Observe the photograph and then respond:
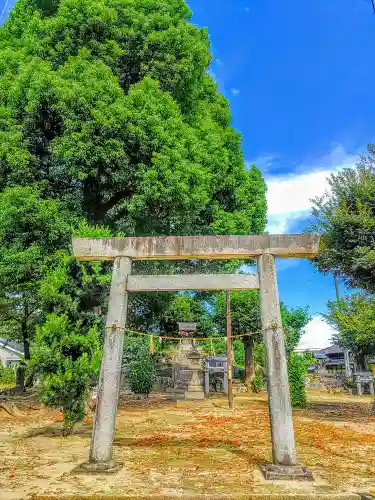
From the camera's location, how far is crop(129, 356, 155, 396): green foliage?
53.6ft

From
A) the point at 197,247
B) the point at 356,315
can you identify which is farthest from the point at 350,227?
the point at 197,247

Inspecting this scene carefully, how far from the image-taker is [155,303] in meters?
16.4

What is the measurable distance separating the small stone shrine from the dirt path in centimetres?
398

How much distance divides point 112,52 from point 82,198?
5068 mm

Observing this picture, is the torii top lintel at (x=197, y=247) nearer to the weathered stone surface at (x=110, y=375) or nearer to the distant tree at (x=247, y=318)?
the weathered stone surface at (x=110, y=375)

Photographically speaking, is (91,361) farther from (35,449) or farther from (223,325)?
(223,325)

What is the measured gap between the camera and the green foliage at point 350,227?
38.7ft

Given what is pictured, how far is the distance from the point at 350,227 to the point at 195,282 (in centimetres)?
792

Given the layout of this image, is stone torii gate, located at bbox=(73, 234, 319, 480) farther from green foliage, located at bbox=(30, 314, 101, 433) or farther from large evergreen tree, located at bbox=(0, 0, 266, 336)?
large evergreen tree, located at bbox=(0, 0, 266, 336)

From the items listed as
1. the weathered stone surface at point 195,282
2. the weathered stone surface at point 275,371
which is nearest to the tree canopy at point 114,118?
the weathered stone surface at point 195,282

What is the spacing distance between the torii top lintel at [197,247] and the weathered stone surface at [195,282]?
0.33 m

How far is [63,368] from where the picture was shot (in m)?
8.09

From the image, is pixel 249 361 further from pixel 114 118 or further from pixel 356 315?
pixel 114 118

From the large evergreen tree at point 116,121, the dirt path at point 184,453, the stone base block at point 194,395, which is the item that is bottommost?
the dirt path at point 184,453
